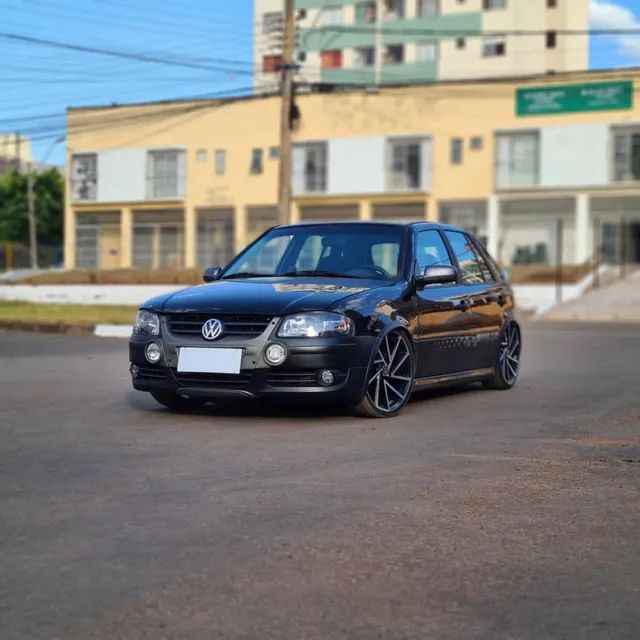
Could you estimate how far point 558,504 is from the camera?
16.7 ft

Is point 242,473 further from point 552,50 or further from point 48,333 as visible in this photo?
point 552,50

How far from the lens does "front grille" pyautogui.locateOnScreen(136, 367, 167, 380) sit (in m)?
7.87

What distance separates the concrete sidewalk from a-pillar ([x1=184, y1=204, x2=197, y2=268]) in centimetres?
2685

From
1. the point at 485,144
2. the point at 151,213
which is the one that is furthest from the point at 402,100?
the point at 151,213

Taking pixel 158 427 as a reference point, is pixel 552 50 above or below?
above

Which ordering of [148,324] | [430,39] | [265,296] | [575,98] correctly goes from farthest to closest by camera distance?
[430,39]
[575,98]
[148,324]
[265,296]

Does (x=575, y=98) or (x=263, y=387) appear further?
(x=575, y=98)

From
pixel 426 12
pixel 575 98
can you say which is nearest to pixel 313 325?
pixel 575 98

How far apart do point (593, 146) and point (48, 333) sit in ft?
121

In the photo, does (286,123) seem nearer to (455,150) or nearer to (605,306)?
(605,306)

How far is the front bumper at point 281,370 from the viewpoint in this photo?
24.6 feet

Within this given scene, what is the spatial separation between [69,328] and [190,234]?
135ft

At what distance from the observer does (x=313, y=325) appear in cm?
754

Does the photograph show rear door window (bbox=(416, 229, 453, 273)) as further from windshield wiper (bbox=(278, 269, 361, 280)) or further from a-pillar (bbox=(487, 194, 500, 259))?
a-pillar (bbox=(487, 194, 500, 259))
